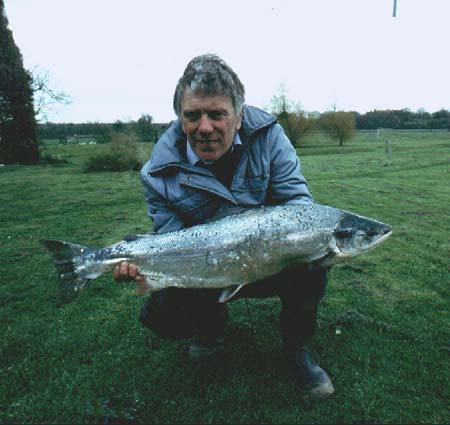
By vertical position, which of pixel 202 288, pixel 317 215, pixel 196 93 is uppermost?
pixel 196 93

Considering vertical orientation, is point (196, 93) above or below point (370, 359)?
above

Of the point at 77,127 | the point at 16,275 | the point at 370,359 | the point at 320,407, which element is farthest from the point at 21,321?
the point at 77,127

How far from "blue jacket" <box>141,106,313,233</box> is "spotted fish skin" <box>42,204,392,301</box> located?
0.33 meters

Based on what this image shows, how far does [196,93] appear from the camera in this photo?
316cm

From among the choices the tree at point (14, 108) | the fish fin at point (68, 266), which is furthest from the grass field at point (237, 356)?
the tree at point (14, 108)

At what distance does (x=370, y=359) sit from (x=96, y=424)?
2211mm

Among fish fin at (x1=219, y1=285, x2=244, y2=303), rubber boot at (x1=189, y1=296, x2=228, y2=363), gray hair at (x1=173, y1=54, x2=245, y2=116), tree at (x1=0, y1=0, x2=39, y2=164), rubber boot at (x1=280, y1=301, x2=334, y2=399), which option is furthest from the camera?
tree at (x1=0, y1=0, x2=39, y2=164)

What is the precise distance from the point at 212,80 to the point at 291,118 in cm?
5229

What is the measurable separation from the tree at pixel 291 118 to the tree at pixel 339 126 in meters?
3.30

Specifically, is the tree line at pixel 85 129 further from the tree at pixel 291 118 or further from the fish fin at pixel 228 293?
the fish fin at pixel 228 293

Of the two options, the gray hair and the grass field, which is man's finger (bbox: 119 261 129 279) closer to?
the grass field

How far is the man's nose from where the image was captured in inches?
125

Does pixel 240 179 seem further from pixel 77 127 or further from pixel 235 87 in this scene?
pixel 77 127

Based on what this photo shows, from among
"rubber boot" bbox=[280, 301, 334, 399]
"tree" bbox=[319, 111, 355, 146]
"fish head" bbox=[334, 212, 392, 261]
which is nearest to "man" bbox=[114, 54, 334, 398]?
"rubber boot" bbox=[280, 301, 334, 399]
